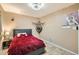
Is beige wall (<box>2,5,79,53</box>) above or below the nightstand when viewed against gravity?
above

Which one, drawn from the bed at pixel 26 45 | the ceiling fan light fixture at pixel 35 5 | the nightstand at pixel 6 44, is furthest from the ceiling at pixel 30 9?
the nightstand at pixel 6 44

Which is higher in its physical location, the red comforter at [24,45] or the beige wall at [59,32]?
the beige wall at [59,32]

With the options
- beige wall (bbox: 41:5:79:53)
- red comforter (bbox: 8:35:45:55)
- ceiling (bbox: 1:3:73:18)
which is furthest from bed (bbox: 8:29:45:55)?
ceiling (bbox: 1:3:73:18)

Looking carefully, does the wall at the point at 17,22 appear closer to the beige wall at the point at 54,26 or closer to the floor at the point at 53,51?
the beige wall at the point at 54,26

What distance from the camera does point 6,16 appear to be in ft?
5.48

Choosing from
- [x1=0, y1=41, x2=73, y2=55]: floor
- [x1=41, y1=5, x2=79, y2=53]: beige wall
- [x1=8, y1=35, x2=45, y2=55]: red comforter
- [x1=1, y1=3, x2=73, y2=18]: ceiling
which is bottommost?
[x1=0, y1=41, x2=73, y2=55]: floor

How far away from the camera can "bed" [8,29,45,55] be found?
163cm

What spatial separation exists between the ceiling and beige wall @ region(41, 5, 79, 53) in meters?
0.06

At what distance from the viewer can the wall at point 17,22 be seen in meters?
1.67

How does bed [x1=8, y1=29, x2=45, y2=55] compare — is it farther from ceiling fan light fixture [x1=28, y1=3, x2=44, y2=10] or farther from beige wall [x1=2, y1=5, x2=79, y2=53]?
ceiling fan light fixture [x1=28, y1=3, x2=44, y2=10]

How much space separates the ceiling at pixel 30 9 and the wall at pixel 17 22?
0.19 ft
